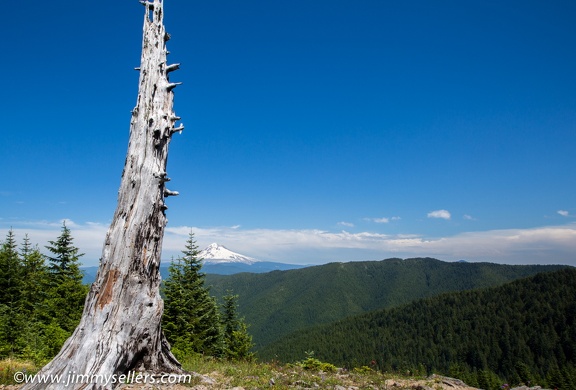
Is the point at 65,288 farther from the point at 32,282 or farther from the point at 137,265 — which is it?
the point at 137,265

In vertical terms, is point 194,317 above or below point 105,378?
below

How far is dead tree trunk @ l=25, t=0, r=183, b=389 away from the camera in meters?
7.50

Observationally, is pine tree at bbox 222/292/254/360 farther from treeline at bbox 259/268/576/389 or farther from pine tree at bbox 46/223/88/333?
treeline at bbox 259/268/576/389

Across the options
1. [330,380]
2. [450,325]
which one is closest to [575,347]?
[450,325]

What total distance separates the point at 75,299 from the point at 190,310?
8.03m

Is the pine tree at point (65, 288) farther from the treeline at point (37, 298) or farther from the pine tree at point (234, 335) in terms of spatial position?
the pine tree at point (234, 335)

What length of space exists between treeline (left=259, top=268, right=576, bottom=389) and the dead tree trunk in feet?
514

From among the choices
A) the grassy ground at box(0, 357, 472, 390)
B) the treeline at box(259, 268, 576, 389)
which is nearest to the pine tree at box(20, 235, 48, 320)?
the grassy ground at box(0, 357, 472, 390)

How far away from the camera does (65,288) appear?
23.7 metres

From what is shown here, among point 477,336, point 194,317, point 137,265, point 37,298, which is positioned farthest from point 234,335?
point 477,336

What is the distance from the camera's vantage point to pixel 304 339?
600 ft

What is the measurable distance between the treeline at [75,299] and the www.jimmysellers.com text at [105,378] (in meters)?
13.7

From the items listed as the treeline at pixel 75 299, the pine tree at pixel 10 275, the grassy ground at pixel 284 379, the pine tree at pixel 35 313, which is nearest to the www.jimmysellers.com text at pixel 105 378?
the grassy ground at pixel 284 379

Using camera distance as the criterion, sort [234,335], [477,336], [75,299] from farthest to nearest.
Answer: [477,336], [234,335], [75,299]
